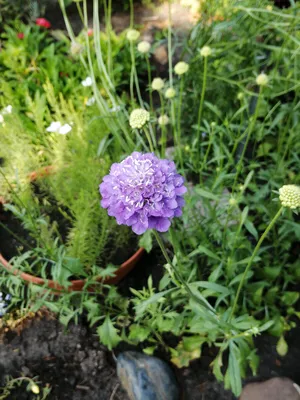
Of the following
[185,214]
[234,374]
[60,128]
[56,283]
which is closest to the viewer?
[234,374]

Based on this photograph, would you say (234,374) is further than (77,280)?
No

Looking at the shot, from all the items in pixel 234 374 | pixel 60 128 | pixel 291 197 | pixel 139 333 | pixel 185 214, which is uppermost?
pixel 291 197

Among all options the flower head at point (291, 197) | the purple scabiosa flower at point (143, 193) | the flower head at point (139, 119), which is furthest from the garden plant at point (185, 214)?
the flower head at point (291, 197)

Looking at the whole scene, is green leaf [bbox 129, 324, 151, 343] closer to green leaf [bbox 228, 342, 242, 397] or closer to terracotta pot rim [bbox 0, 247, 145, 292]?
terracotta pot rim [bbox 0, 247, 145, 292]

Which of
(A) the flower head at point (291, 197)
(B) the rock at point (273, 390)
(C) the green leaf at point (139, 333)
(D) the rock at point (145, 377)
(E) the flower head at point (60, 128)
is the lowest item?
(B) the rock at point (273, 390)

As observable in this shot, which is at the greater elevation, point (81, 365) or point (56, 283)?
point (56, 283)

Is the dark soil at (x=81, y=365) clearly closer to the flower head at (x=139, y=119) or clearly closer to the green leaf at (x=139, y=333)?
the green leaf at (x=139, y=333)

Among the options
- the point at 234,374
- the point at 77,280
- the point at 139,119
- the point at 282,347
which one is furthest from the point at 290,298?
the point at 139,119

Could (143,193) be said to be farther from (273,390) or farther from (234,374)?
(273,390)
